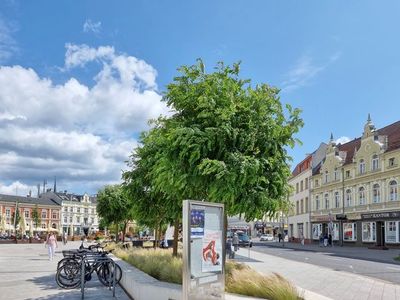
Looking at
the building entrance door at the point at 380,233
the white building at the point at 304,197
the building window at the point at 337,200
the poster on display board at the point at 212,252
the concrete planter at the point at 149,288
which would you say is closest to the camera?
the poster on display board at the point at 212,252

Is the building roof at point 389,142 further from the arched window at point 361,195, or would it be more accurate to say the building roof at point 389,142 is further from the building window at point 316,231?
the building window at point 316,231

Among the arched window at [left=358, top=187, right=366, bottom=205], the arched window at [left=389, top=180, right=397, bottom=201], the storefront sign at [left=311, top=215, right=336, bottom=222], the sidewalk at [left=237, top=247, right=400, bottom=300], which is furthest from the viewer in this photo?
the storefront sign at [left=311, top=215, right=336, bottom=222]

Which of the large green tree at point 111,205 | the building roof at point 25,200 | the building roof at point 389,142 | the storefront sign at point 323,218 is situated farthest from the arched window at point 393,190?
the building roof at point 25,200

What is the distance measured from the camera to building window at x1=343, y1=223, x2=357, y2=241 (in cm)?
5491

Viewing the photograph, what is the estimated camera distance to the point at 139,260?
55.2ft

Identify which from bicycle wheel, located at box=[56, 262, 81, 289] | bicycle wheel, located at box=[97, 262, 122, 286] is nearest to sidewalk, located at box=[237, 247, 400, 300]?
bicycle wheel, located at box=[97, 262, 122, 286]

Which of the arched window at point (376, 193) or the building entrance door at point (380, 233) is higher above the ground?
the arched window at point (376, 193)

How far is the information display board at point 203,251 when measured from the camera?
718 centimetres

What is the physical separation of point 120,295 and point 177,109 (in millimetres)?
5149

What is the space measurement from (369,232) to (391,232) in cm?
427

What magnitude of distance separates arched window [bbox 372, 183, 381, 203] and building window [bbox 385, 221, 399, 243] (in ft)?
10.2

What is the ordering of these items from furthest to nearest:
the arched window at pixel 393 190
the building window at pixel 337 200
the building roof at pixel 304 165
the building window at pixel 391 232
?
the building roof at pixel 304 165 < the building window at pixel 337 200 < the arched window at pixel 393 190 < the building window at pixel 391 232

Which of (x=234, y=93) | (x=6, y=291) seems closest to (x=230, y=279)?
(x=234, y=93)

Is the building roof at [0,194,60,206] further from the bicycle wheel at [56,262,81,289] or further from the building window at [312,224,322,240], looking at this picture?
the bicycle wheel at [56,262,81,289]
